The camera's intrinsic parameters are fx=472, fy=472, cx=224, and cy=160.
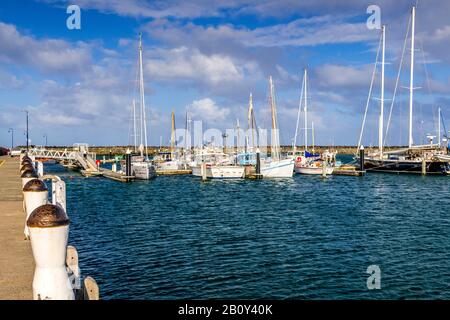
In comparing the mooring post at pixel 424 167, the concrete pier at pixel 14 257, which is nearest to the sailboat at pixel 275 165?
the mooring post at pixel 424 167

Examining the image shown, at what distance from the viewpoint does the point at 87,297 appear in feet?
24.9

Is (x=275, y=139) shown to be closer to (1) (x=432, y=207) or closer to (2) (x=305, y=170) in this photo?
(2) (x=305, y=170)

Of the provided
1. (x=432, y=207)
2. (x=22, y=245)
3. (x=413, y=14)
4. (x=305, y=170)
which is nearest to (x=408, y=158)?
(x=305, y=170)

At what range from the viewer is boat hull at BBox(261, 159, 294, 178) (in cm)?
6894

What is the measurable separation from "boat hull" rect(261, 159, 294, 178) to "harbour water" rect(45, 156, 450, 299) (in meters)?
23.2

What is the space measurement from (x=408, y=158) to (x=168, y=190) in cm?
4691

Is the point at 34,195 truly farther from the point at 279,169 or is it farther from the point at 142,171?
the point at 279,169

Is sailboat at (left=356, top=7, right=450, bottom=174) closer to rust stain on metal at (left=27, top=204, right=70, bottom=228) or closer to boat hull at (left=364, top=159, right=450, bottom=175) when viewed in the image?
boat hull at (left=364, top=159, right=450, bottom=175)

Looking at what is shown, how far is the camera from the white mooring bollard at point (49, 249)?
245 inches

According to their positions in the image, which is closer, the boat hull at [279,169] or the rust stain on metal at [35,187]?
the rust stain on metal at [35,187]

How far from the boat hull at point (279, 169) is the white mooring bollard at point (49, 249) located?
63.1m

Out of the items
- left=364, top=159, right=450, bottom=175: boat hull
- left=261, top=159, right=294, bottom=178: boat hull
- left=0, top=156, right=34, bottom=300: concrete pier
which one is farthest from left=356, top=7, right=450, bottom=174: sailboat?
left=0, top=156, right=34, bottom=300: concrete pier

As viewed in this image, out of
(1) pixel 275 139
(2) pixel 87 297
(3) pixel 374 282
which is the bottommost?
(3) pixel 374 282

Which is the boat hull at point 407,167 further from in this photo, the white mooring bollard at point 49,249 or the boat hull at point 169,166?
the white mooring bollard at point 49,249
